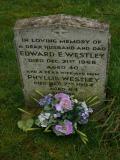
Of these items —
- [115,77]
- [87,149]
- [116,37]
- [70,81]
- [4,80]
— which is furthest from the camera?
[116,37]

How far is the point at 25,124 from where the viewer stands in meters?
4.43

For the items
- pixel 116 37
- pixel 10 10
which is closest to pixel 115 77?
pixel 116 37

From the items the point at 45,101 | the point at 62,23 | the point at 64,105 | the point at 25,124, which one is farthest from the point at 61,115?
the point at 62,23

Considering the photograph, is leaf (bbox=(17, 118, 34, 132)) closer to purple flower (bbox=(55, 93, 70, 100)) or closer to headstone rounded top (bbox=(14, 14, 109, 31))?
purple flower (bbox=(55, 93, 70, 100))

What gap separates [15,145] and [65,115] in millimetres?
591

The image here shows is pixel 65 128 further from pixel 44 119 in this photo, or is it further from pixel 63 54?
pixel 63 54

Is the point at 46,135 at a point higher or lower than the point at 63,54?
lower

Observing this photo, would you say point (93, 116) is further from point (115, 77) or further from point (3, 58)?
point (3, 58)

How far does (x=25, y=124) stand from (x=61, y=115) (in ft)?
1.43

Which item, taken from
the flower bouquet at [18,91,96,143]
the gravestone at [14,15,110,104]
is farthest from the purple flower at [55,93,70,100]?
the gravestone at [14,15,110,104]

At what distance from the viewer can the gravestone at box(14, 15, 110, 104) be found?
13.2ft

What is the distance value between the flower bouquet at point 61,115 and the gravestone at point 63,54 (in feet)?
0.63

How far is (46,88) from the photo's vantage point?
4.56 metres

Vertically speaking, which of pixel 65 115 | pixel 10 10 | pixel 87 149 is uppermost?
pixel 10 10
